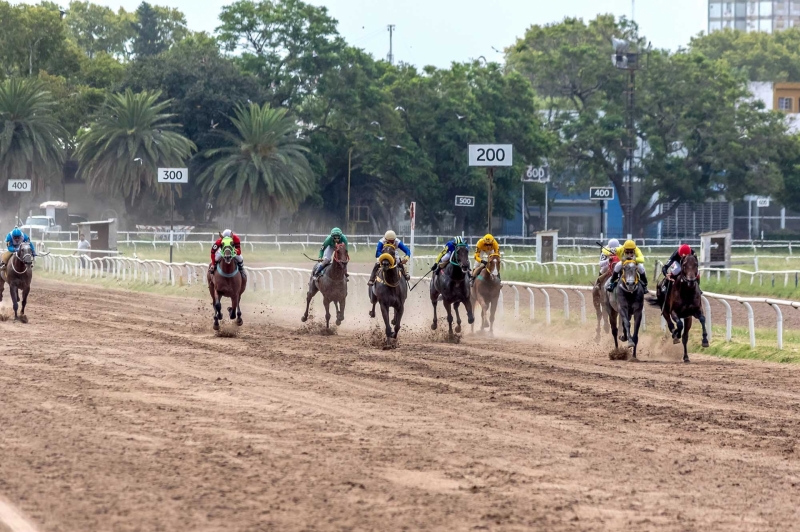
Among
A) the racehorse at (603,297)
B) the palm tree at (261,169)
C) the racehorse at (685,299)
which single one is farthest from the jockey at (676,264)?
the palm tree at (261,169)

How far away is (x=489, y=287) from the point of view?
2044 centimetres

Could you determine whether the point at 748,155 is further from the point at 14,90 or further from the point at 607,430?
the point at 607,430

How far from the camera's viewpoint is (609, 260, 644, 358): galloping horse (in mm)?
16781

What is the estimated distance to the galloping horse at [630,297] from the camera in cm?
1678

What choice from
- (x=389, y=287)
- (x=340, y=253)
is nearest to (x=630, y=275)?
(x=389, y=287)

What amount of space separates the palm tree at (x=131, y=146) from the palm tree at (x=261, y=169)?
2.06 meters

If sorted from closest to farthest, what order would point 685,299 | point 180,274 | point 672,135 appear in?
point 685,299, point 180,274, point 672,135

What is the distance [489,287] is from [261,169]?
4095 centimetres

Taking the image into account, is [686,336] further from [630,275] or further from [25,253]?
[25,253]

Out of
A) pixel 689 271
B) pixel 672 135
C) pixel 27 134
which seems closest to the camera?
pixel 689 271

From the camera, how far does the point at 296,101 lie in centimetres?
6944

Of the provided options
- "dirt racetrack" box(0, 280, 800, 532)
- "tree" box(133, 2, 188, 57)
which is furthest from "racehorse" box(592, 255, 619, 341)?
"tree" box(133, 2, 188, 57)

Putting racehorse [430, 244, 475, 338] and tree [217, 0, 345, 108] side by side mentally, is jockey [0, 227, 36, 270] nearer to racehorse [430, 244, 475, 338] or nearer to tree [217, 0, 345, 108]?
racehorse [430, 244, 475, 338]


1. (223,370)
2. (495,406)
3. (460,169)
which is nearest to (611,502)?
(495,406)
